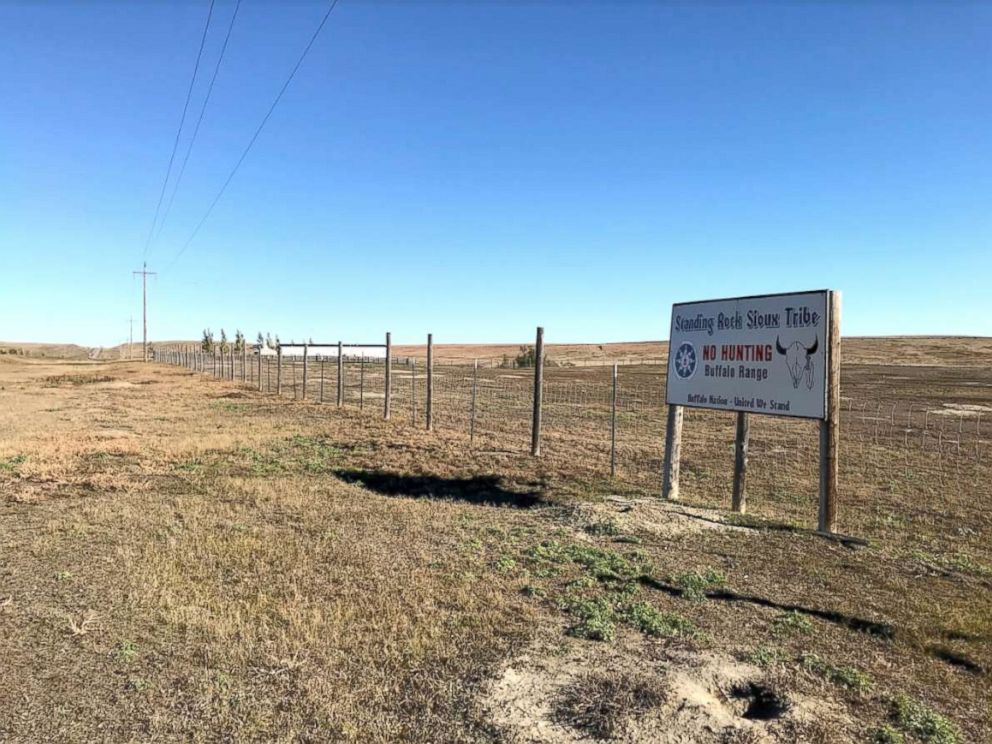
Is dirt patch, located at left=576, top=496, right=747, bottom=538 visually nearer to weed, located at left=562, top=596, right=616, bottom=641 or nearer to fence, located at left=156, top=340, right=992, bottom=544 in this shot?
fence, located at left=156, top=340, right=992, bottom=544

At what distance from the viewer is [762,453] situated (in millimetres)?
14969

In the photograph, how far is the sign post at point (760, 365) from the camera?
707 centimetres

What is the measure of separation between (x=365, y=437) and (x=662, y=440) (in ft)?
23.0

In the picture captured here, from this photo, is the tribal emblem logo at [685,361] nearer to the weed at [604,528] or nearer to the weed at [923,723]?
the weed at [604,528]

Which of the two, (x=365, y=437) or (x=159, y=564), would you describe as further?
(x=365, y=437)

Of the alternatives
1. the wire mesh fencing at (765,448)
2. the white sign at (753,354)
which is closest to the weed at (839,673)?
the white sign at (753,354)

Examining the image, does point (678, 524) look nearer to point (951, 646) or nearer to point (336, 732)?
point (951, 646)

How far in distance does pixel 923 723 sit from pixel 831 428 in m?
4.06

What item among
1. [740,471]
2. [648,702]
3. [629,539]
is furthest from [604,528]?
[648,702]

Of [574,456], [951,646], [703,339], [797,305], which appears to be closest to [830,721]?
[951,646]

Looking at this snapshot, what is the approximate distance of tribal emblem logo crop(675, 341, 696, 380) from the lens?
355 inches

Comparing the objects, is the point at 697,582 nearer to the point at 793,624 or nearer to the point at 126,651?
the point at 793,624

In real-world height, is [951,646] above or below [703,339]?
below

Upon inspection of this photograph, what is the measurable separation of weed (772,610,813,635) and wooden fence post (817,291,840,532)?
2594 millimetres
